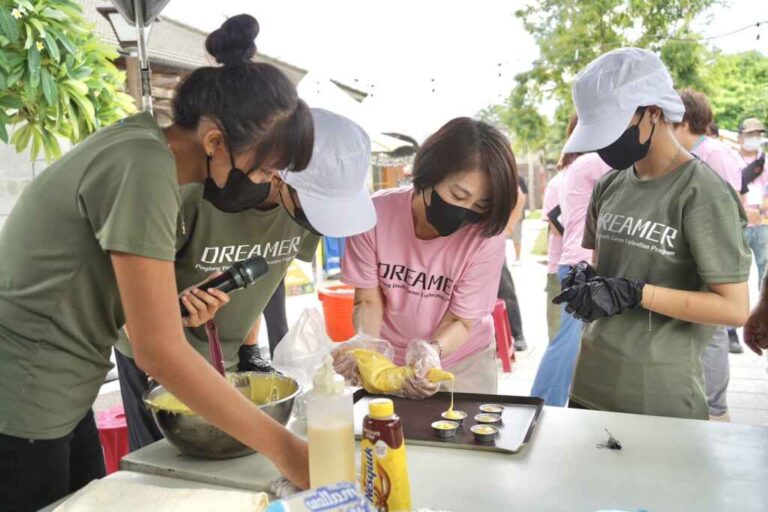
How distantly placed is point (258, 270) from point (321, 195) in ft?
0.99

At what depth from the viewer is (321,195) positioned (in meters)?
1.68

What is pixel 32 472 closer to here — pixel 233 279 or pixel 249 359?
pixel 233 279

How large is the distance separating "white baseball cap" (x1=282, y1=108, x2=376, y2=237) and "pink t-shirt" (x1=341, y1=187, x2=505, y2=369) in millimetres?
195

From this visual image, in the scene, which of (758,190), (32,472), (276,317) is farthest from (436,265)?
(758,190)

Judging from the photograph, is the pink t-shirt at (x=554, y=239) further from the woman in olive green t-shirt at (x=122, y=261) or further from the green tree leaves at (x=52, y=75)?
the woman in olive green t-shirt at (x=122, y=261)

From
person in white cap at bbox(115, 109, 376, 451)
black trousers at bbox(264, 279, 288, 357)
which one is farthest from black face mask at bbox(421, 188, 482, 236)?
black trousers at bbox(264, 279, 288, 357)

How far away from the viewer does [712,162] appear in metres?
3.37

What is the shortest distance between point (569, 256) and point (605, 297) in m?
1.54

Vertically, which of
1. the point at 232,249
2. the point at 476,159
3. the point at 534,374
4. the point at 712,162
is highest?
the point at 476,159

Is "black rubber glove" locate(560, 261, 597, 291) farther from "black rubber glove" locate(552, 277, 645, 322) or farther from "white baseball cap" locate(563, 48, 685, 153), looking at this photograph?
"white baseball cap" locate(563, 48, 685, 153)

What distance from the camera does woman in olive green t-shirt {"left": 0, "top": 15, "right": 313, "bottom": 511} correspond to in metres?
1.05

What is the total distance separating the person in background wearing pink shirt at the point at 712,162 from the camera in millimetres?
2994

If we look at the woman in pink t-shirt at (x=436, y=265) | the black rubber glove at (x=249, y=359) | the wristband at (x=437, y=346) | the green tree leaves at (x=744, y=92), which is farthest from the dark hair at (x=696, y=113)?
the green tree leaves at (x=744, y=92)

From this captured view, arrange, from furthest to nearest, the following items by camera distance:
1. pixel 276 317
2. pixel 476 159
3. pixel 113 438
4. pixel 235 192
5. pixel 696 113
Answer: pixel 276 317 → pixel 696 113 → pixel 113 438 → pixel 476 159 → pixel 235 192
